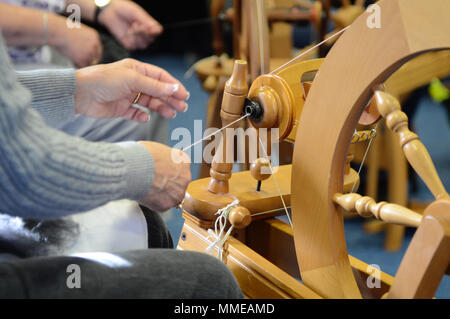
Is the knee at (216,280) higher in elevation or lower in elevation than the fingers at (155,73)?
lower

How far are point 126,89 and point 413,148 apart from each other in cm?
51

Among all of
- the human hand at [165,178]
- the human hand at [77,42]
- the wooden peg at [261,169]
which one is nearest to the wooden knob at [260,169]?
the wooden peg at [261,169]

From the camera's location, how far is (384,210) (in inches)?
25.9

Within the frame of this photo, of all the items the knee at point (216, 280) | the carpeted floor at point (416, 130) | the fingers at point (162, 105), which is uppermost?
the fingers at point (162, 105)

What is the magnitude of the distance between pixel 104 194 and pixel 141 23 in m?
0.79

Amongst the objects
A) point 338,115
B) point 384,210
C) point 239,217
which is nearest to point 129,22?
point 239,217

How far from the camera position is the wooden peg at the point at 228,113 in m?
0.87

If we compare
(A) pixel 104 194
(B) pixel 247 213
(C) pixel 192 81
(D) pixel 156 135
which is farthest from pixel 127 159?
(C) pixel 192 81

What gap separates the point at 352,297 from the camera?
737mm

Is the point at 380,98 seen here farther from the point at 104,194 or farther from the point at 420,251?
the point at 104,194

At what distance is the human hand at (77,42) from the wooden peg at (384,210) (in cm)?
88

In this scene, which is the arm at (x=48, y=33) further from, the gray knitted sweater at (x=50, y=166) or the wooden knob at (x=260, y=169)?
the gray knitted sweater at (x=50, y=166)

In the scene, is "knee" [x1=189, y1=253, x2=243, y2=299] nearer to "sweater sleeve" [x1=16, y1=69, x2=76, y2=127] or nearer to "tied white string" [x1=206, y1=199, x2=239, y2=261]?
"tied white string" [x1=206, y1=199, x2=239, y2=261]

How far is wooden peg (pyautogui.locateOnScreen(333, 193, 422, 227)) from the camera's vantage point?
64cm
